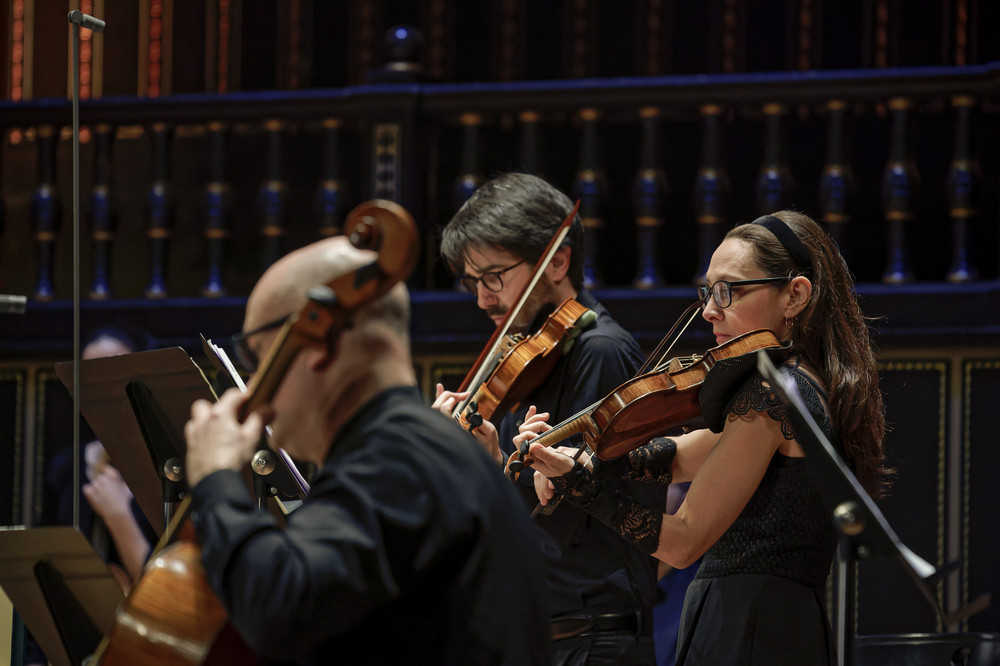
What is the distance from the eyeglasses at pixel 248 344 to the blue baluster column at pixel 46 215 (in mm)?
3967

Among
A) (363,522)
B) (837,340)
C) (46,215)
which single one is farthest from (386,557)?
(46,215)

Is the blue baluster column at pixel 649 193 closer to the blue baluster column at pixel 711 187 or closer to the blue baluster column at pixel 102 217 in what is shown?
the blue baluster column at pixel 711 187

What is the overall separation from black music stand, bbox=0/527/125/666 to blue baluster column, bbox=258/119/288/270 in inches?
116

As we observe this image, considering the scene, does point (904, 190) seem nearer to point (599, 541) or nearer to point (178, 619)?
point (599, 541)

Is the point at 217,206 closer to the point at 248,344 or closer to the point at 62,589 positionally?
the point at 62,589

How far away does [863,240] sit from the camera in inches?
202

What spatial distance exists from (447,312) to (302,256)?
10.3 ft

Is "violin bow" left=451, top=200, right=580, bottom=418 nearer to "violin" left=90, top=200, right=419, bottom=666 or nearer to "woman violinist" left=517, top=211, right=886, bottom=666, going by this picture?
"woman violinist" left=517, top=211, right=886, bottom=666

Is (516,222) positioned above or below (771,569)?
above

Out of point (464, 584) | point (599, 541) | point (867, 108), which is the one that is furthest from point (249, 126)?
point (464, 584)

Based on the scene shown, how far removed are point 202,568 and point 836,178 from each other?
3677mm

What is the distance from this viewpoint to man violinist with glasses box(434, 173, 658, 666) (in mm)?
2547

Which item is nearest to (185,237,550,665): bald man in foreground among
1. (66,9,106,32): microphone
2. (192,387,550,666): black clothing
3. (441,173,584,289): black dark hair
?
(192,387,550,666): black clothing

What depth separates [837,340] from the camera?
2307 mm
